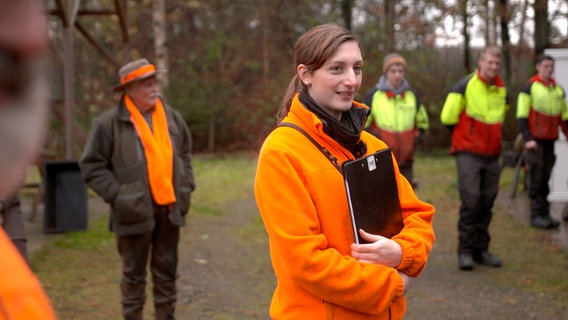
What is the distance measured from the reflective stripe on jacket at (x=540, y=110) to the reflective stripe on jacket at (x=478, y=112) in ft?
7.14

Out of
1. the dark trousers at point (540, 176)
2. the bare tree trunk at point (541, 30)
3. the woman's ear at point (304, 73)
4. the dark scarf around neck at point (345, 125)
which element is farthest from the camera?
the bare tree trunk at point (541, 30)

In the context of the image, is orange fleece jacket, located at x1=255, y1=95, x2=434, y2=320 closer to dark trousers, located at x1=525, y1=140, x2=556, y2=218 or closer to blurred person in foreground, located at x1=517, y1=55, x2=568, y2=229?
blurred person in foreground, located at x1=517, y1=55, x2=568, y2=229

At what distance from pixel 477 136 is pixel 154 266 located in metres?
3.62

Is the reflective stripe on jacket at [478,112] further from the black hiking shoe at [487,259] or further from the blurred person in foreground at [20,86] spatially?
the blurred person in foreground at [20,86]

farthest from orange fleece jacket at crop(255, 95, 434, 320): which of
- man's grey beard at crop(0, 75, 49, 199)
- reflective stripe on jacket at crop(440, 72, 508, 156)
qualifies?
reflective stripe on jacket at crop(440, 72, 508, 156)

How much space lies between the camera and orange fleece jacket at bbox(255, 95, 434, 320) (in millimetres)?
2732

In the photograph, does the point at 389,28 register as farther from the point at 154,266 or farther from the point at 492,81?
the point at 154,266

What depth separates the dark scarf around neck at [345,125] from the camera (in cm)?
292

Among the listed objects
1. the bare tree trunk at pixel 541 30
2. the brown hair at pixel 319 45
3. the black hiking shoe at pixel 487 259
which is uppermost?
the bare tree trunk at pixel 541 30

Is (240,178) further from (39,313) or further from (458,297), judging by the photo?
(39,313)

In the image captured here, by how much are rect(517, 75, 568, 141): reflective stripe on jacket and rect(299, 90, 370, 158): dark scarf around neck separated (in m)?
7.41

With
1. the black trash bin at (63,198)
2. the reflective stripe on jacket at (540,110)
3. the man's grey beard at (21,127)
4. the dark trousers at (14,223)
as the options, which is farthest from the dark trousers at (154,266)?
the reflective stripe on jacket at (540,110)

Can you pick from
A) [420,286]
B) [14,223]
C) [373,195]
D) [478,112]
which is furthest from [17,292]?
[478,112]

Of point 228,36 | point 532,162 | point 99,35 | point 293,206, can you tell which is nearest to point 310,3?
point 228,36
